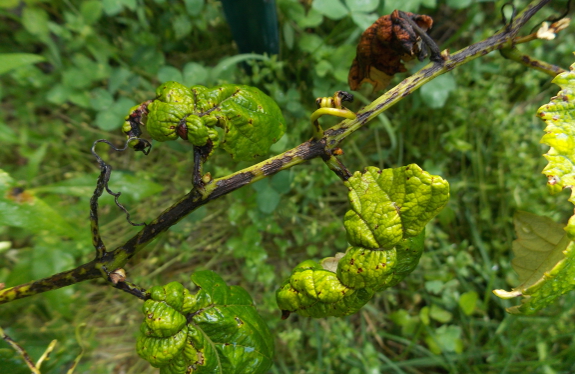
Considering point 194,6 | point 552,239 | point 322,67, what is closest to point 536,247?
point 552,239

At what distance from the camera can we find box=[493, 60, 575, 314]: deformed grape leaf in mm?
932

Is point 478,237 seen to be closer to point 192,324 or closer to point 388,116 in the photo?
point 388,116

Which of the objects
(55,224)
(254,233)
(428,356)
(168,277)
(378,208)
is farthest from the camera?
(168,277)

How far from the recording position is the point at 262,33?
170cm

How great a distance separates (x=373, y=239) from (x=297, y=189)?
1.12m

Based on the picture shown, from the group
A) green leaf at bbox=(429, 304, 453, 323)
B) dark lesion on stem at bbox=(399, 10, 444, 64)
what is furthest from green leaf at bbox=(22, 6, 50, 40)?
green leaf at bbox=(429, 304, 453, 323)

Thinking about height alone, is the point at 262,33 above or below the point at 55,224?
above

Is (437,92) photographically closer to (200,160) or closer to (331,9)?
(331,9)

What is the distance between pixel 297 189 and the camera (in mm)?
1985

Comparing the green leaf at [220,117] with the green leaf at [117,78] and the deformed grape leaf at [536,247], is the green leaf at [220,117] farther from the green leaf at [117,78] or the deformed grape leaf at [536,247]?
the green leaf at [117,78]

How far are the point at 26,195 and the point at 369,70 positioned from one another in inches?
49.6

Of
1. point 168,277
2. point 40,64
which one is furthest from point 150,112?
point 40,64

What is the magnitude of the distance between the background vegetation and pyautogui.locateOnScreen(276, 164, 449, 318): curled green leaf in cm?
83

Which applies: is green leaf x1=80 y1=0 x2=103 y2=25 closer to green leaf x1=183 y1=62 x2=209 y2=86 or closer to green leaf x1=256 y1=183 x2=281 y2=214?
green leaf x1=183 y1=62 x2=209 y2=86
